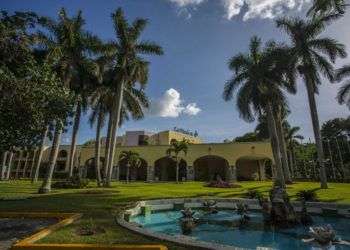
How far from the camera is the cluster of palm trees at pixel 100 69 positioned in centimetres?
2720

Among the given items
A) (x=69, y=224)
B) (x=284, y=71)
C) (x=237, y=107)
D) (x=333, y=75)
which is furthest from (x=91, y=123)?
(x=69, y=224)

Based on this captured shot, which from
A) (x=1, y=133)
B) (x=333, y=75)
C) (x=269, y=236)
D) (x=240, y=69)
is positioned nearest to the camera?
(x=269, y=236)

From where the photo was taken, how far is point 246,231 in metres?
14.2

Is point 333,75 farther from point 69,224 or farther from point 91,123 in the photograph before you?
point 69,224

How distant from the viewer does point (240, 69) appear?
1341 inches

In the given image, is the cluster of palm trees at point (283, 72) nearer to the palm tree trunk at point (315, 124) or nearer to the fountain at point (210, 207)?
the palm tree trunk at point (315, 124)

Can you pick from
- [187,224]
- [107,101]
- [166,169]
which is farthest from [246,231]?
[166,169]

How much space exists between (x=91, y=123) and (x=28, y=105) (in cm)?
2686

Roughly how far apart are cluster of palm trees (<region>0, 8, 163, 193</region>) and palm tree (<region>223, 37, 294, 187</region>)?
308 inches

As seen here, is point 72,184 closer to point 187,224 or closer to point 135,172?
point 187,224

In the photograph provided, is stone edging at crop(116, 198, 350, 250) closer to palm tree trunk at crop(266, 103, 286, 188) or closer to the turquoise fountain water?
the turquoise fountain water

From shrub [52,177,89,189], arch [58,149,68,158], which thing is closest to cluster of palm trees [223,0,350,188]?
shrub [52,177,89,189]

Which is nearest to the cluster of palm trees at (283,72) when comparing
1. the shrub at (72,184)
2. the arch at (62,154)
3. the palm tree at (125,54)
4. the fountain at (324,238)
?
the palm tree at (125,54)

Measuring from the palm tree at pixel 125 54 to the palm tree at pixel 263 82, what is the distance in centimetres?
775
